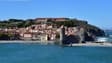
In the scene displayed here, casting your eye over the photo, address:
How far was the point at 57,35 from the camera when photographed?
97000 mm

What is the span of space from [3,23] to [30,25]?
454 inches

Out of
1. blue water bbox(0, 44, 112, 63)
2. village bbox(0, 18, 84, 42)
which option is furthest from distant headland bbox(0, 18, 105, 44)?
blue water bbox(0, 44, 112, 63)

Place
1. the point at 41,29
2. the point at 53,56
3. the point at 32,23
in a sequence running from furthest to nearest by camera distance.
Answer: the point at 32,23 < the point at 41,29 < the point at 53,56

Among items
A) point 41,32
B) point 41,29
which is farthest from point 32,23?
point 41,32

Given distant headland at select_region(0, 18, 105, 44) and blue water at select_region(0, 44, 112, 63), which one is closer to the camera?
blue water at select_region(0, 44, 112, 63)

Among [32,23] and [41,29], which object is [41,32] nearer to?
[41,29]

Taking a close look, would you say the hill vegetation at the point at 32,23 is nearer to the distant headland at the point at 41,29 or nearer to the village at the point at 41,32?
the distant headland at the point at 41,29

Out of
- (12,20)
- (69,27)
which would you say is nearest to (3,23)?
(12,20)

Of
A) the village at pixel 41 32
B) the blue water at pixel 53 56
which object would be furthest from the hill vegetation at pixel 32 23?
the blue water at pixel 53 56

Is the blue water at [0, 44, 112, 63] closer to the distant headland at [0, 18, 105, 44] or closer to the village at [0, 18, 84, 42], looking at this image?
the village at [0, 18, 84, 42]

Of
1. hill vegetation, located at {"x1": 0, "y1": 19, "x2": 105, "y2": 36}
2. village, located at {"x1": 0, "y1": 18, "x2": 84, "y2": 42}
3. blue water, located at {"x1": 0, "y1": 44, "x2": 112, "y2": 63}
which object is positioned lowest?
blue water, located at {"x1": 0, "y1": 44, "x2": 112, "y2": 63}

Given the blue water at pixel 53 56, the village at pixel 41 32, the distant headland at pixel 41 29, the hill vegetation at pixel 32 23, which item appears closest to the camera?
the blue water at pixel 53 56

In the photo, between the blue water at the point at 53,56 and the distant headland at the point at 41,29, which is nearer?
the blue water at the point at 53,56

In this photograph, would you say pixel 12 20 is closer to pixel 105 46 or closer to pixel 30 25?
pixel 30 25
